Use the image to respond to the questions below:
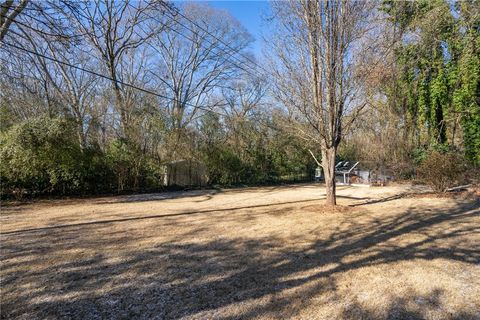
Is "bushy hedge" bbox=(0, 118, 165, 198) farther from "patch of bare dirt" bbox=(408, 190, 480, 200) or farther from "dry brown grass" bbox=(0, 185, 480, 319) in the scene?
"patch of bare dirt" bbox=(408, 190, 480, 200)

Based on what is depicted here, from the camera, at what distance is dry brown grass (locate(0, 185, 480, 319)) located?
2320 millimetres

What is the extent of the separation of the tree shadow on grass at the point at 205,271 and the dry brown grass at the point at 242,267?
0.5 inches

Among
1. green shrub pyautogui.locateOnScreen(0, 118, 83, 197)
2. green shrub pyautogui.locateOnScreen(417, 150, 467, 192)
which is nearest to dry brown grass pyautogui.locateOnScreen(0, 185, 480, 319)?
green shrub pyautogui.locateOnScreen(0, 118, 83, 197)

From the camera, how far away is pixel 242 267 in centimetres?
321

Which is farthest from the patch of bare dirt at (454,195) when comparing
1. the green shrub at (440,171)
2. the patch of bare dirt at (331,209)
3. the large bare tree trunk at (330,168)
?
the large bare tree trunk at (330,168)

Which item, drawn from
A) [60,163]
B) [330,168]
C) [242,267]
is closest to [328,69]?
[330,168]

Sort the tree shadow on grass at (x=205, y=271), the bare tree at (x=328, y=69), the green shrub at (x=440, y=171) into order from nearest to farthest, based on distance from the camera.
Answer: the tree shadow on grass at (x=205, y=271) < the bare tree at (x=328, y=69) < the green shrub at (x=440, y=171)

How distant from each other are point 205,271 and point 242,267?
44 cm

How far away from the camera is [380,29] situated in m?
7.02

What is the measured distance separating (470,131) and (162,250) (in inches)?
573

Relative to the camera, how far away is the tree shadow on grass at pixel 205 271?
7.55 feet

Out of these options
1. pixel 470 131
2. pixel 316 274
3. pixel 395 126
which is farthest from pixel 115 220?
pixel 470 131

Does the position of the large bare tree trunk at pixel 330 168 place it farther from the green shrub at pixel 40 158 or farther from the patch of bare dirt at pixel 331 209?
the green shrub at pixel 40 158

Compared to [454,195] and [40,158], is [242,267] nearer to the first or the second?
[40,158]
